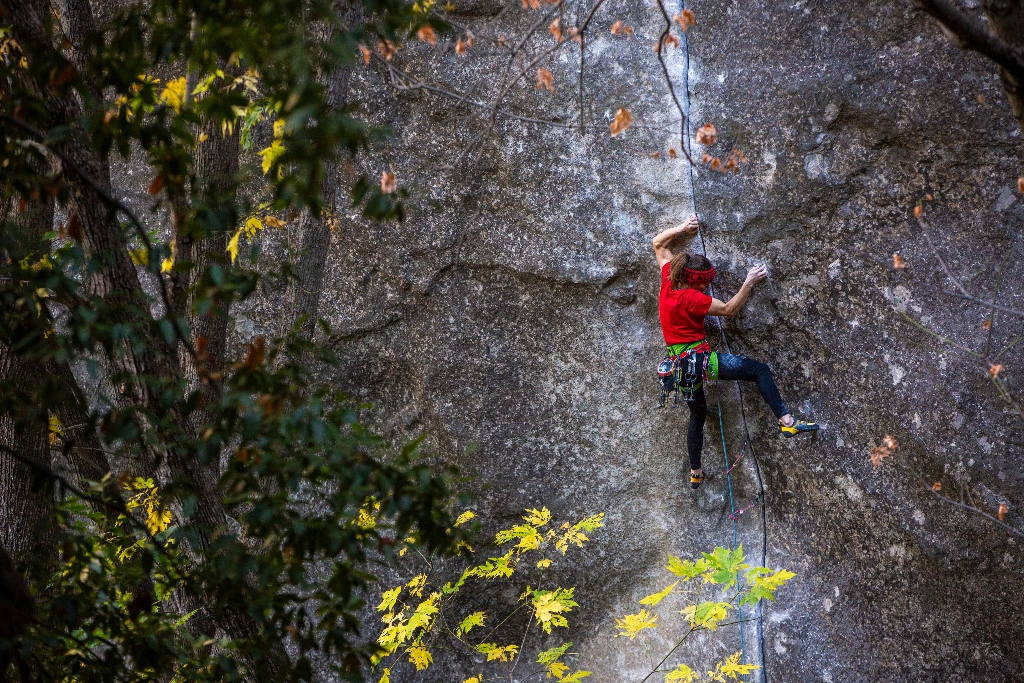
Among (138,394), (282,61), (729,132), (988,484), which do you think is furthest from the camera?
(729,132)

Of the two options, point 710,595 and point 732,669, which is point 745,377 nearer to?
point 710,595

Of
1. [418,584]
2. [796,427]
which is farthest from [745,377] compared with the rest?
[418,584]

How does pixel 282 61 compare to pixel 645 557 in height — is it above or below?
above

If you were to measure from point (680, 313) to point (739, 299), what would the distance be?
0.33 meters

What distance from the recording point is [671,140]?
506 centimetres

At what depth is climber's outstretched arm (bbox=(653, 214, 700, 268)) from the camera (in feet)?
16.1

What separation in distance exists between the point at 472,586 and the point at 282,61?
4.28 m

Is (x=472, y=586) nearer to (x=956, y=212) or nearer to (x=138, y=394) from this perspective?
(x=138, y=394)

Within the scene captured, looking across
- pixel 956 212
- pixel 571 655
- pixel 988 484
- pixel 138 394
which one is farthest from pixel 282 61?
pixel 571 655

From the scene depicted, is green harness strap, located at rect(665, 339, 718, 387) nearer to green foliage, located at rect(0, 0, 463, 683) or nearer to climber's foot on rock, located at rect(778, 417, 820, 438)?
climber's foot on rock, located at rect(778, 417, 820, 438)

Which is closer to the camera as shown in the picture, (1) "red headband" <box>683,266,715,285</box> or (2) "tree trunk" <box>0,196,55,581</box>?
(2) "tree trunk" <box>0,196,55,581</box>

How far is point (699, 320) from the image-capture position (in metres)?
4.87

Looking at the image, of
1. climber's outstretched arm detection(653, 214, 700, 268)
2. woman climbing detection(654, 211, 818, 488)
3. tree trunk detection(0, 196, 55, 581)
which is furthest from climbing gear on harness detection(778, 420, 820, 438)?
tree trunk detection(0, 196, 55, 581)

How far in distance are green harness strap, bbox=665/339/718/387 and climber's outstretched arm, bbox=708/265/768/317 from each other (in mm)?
206
